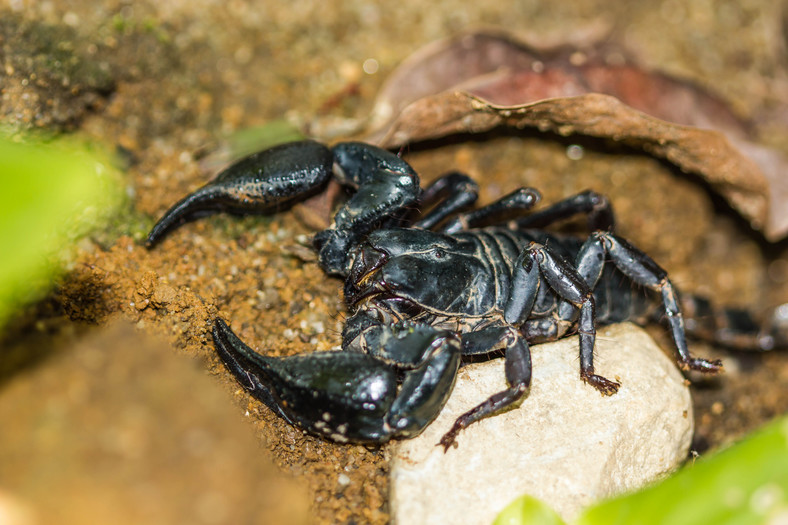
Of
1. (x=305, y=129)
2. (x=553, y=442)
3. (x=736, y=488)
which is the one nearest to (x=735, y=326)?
(x=553, y=442)

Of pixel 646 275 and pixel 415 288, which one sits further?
pixel 646 275

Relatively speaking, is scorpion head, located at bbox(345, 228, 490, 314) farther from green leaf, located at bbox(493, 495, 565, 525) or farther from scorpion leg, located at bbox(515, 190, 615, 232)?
green leaf, located at bbox(493, 495, 565, 525)

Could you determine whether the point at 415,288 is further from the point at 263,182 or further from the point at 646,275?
the point at 646,275

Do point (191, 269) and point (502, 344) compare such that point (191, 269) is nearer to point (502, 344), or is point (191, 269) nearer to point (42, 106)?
point (42, 106)

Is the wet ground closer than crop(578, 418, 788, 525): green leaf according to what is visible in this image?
No

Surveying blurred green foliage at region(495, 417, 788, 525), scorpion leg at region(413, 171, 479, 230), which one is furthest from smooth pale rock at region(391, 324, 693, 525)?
scorpion leg at region(413, 171, 479, 230)

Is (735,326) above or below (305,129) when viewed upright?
below

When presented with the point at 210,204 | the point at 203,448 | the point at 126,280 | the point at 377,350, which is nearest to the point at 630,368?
the point at 377,350
